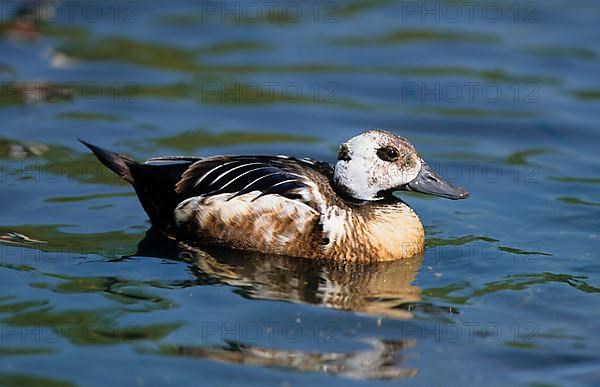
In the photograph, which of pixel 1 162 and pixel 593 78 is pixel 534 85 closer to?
pixel 593 78

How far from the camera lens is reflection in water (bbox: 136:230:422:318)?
9239mm

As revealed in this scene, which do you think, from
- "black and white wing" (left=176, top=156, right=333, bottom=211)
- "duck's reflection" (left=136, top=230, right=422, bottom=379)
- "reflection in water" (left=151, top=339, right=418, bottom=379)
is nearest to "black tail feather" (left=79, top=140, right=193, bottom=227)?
"black and white wing" (left=176, top=156, right=333, bottom=211)

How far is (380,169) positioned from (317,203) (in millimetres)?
605

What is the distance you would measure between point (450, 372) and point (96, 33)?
10528 millimetres

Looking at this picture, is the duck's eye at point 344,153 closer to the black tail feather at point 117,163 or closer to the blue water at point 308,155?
the blue water at point 308,155

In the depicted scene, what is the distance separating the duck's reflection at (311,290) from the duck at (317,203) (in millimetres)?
120

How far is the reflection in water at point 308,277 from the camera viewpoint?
9.24 metres

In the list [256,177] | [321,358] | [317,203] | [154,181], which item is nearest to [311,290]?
[317,203]

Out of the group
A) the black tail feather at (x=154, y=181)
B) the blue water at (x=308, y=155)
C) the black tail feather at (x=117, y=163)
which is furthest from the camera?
the black tail feather at (x=117, y=163)

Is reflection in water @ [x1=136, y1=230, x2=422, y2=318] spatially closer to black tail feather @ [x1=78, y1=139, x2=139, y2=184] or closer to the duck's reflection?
the duck's reflection

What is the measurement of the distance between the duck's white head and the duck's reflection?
2.02 feet

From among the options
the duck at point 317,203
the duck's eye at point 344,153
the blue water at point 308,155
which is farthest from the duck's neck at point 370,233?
the duck's eye at point 344,153

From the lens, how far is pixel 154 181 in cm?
1056

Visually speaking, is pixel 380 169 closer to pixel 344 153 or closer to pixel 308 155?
pixel 344 153
